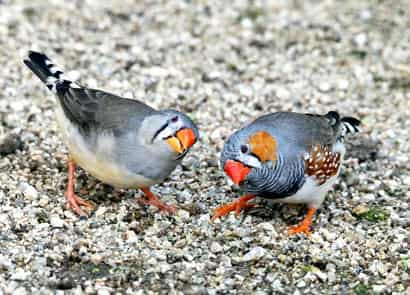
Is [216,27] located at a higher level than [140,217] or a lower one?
higher

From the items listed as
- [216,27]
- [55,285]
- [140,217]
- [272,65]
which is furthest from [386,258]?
[216,27]

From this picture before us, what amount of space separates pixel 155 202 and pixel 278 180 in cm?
109

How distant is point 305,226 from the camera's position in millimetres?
6000

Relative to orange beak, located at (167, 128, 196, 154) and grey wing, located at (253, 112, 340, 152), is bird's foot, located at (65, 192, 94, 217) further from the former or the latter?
grey wing, located at (253, 112, 340, 152)

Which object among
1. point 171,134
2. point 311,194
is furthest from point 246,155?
point 311,194

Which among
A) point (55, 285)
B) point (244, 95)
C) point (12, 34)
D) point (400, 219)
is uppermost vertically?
point (12, 34)

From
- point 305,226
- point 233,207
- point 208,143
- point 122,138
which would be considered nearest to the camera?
point 122,138

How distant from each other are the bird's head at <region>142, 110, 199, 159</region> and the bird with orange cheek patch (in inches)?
10.5

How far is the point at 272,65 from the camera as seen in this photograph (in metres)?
8.74

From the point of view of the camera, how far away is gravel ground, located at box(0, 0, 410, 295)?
542cm

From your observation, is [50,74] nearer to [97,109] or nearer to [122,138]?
[97,109]

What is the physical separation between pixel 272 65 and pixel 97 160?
343 cm

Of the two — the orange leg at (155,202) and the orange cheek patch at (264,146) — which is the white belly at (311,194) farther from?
the orange leg at (155,202)

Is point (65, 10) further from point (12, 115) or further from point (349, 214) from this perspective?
point (349, 214)
